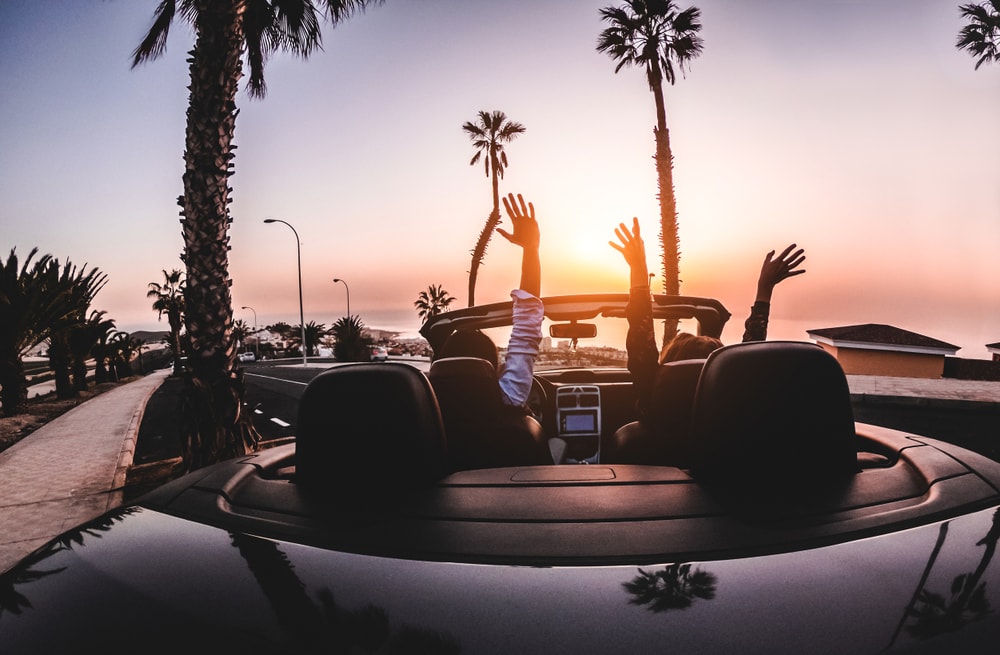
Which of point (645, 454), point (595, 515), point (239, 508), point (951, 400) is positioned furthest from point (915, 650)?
point (951, 400)

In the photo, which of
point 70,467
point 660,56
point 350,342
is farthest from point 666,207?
point 350,342

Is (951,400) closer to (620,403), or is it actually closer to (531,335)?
(620,403)

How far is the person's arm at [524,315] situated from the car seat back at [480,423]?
717 millimetres

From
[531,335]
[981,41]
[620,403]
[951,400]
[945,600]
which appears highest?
[981,41]

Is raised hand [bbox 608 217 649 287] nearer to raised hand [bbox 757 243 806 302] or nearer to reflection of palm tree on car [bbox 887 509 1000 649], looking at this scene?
raised hand [bbox 757 243 806 302]

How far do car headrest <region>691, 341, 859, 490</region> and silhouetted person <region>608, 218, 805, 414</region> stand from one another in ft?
6.33

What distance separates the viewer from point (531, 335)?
10.2 feet

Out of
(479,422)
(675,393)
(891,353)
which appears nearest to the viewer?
(479,422)

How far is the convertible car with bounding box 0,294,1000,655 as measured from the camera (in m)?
0.80

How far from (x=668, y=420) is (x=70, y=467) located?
28.9 ft

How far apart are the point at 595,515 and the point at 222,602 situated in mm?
730

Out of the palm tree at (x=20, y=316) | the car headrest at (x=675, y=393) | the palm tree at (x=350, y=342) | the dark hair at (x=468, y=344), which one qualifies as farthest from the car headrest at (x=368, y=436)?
the palm tree at (x=350, y=342)

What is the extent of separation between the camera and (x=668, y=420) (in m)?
2.38

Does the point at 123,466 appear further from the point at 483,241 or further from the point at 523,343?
the point at 483,241
